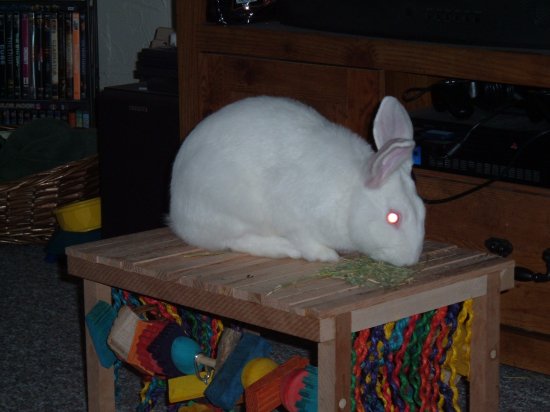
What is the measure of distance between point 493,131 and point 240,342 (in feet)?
1.94

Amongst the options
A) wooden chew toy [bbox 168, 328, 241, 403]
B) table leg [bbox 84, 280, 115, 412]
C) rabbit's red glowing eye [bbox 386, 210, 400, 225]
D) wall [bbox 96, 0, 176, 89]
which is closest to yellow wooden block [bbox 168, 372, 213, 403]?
wooden chew toy [bbox 168, 328, 241, 403]

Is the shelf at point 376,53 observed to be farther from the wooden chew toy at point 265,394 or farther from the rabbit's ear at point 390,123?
the wooden chew toy at point 265,394

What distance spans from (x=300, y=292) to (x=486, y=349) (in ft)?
1.02

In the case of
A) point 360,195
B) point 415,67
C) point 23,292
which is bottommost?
point 23,292

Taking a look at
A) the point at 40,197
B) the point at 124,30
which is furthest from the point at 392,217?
the point at 124,30

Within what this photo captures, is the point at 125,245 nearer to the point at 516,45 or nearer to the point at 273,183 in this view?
the point at 273,183

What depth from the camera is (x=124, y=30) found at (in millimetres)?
2994

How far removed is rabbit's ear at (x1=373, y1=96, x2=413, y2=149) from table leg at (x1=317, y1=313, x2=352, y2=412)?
0.26 metres

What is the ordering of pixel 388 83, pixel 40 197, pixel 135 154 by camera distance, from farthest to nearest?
pixel 40 197, pixel 135 154, pixel 388 83

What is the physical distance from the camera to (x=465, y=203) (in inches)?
66.8

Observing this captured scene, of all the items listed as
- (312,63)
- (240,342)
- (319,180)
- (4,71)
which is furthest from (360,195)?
(4,71)

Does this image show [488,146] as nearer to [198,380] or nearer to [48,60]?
[198,380]

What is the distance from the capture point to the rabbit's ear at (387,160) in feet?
3.84

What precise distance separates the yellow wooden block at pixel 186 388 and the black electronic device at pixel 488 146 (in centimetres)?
59
